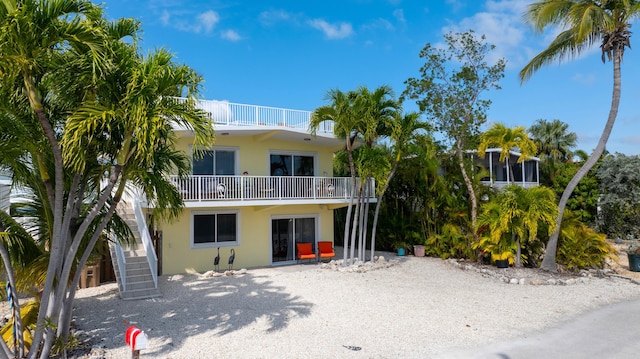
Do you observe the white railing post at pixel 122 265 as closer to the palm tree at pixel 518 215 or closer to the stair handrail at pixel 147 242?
the stair handrail at pixel 147 242

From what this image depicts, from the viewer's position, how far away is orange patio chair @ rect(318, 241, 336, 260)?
1628 cm

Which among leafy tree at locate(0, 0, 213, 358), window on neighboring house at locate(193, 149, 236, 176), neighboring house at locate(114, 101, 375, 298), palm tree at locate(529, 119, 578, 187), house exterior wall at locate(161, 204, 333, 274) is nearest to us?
leafy tree at locate(0, 0, 213, 358)

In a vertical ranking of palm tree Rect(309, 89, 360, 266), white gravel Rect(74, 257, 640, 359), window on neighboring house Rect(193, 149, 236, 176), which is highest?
palm tree Rect(309, 89, 360, 266)

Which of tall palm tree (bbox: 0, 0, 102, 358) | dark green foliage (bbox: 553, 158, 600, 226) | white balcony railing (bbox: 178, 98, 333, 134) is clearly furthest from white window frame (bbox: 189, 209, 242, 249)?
dark green foliage (bbox: 553, 158, 600, 226)

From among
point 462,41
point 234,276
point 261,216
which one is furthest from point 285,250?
point 462,41

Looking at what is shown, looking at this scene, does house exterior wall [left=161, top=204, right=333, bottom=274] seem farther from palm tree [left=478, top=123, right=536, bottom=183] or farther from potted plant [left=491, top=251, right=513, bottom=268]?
palm tree [left=478, top=123, right=536, bottom=183]

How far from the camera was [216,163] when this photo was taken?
50.5 ft

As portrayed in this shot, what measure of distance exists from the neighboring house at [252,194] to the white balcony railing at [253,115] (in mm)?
36

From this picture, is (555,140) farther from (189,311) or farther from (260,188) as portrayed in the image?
(189,311)

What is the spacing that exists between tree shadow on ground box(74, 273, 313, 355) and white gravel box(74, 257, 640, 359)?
23 millimetres

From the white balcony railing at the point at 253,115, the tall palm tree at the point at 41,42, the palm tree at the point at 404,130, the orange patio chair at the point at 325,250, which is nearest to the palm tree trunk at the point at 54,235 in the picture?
the tall palm tree at the point at 41,42

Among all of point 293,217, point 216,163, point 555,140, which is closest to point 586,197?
point 555,140

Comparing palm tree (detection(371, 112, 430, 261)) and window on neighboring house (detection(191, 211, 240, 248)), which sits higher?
palm tree (detection(371, 112, 430, 261))

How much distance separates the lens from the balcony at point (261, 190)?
522 inches
